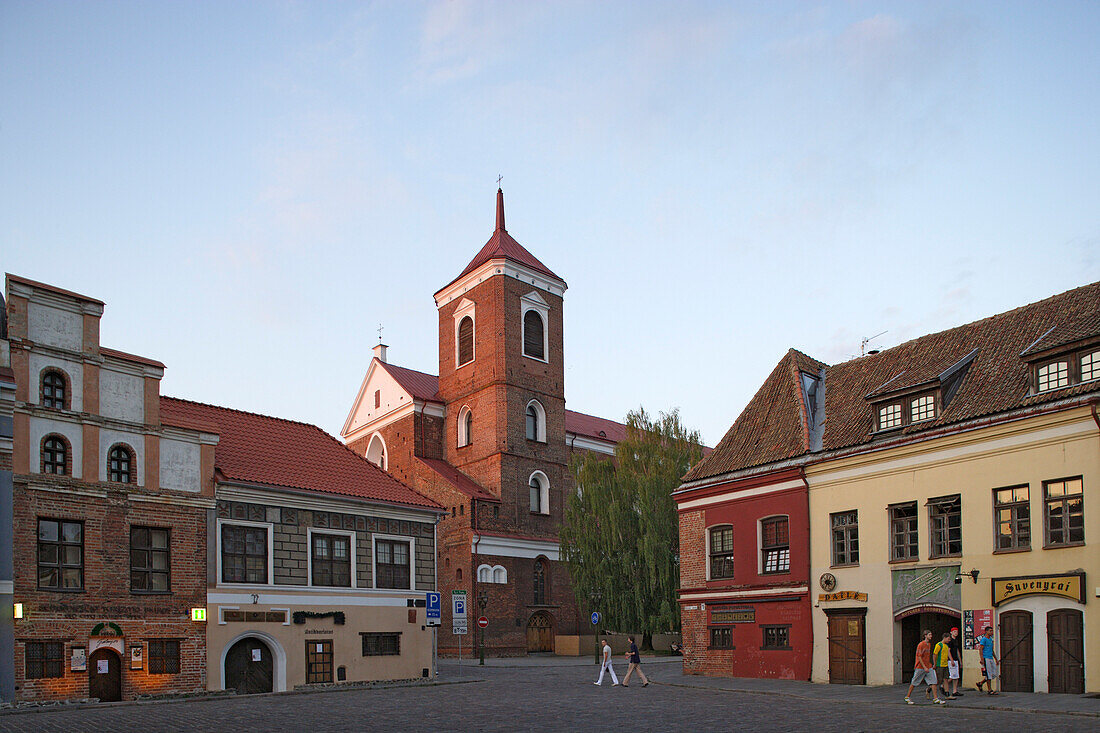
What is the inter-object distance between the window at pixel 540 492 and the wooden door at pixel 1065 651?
109 ft

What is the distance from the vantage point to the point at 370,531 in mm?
33938

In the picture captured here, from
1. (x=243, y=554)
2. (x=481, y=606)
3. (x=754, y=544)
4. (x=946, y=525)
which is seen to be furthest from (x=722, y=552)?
(x=481, y=606)

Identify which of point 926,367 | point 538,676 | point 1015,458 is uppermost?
point 926,367

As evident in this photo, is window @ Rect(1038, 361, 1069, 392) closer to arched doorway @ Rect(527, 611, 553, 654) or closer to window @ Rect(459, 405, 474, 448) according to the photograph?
arched doorway @ Rect(527, 611, 553, 654)

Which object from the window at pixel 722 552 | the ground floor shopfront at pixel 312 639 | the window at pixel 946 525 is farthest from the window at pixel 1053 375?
the ground floor shopfront at pixel 312 639

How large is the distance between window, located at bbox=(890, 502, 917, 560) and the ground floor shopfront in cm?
1597

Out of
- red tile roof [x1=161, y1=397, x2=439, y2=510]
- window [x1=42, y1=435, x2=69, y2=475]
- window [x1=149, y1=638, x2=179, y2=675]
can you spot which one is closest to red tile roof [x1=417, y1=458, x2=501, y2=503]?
red tile roof [x1=161, y1=397, x2=439, y2=510]

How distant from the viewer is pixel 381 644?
33.4 meters

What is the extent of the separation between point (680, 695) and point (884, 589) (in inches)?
248

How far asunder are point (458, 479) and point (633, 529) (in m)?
10.7

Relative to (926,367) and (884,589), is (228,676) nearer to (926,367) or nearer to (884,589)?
(884,589)

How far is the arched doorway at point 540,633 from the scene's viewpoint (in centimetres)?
5222

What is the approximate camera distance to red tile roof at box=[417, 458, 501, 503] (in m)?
50.7

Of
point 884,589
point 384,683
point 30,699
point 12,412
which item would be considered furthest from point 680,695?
point 12,412
